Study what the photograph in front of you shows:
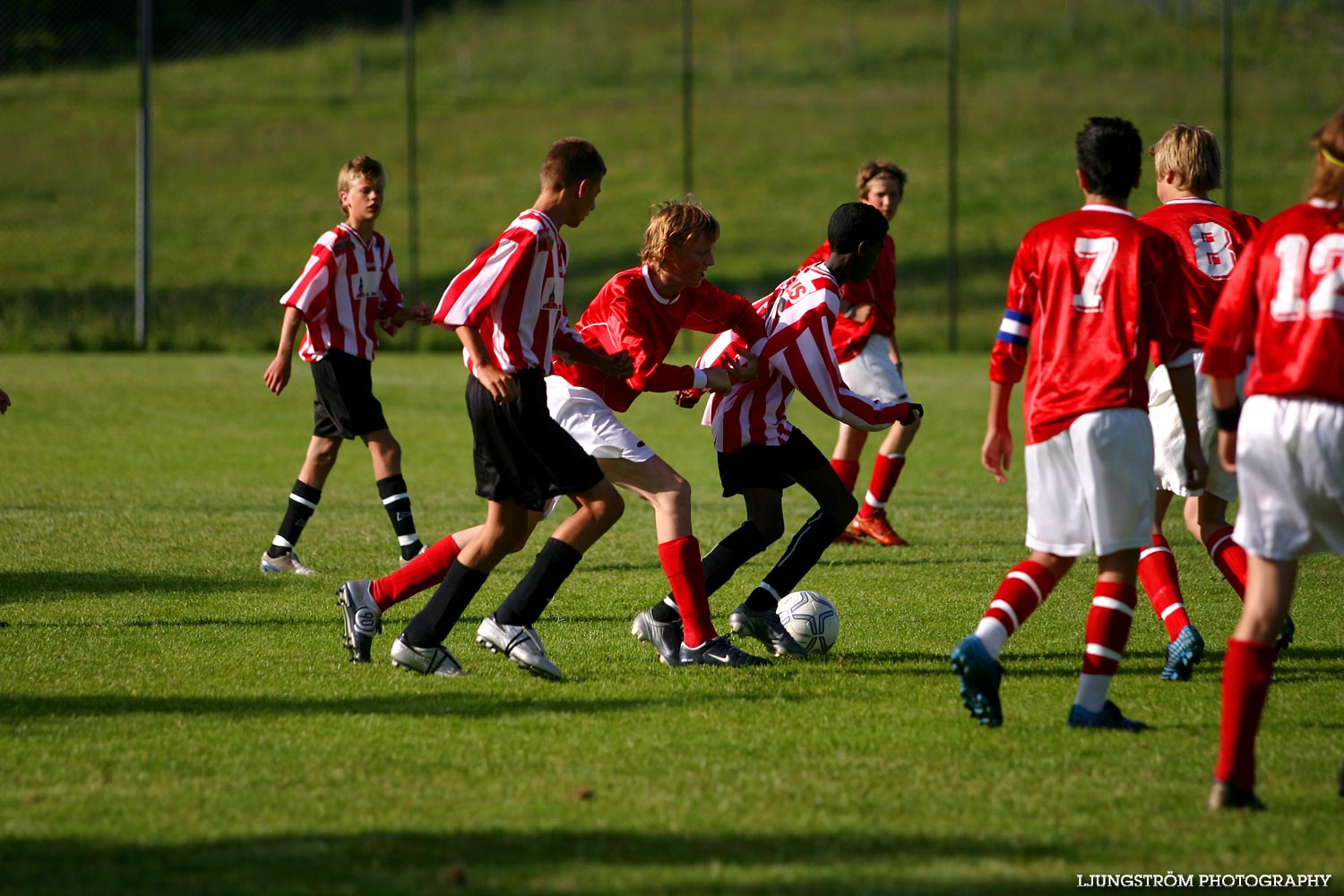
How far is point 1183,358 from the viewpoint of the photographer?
4.38 m

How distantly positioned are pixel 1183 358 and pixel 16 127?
4301cm

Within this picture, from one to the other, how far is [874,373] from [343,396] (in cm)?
300

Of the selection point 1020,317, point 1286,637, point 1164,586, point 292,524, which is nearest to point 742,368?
point 1020,317

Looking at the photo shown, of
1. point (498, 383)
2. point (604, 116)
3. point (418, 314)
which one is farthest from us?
point (604, 116)

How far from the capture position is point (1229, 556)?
5.37 m

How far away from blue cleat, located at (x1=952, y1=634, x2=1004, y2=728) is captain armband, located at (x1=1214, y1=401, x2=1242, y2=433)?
0.97 metres

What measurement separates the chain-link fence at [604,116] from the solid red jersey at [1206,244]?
24287 millimetres

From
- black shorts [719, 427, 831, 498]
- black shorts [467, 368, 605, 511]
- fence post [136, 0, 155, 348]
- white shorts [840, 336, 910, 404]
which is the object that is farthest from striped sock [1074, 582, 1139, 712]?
fence post [136, 0, 155, 348]

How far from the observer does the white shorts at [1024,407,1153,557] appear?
418 cm

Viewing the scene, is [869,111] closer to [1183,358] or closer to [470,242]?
[470,242]

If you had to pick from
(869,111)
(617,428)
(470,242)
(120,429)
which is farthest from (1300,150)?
(617,428)

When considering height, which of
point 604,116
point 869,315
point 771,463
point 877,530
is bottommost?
point 877,530

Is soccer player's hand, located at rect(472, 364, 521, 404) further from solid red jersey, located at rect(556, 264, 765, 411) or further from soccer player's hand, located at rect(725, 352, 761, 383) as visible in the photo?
soccer player's hand, located at rect(725, 352, 761, 383)

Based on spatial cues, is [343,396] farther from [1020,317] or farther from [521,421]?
[1020,317]
